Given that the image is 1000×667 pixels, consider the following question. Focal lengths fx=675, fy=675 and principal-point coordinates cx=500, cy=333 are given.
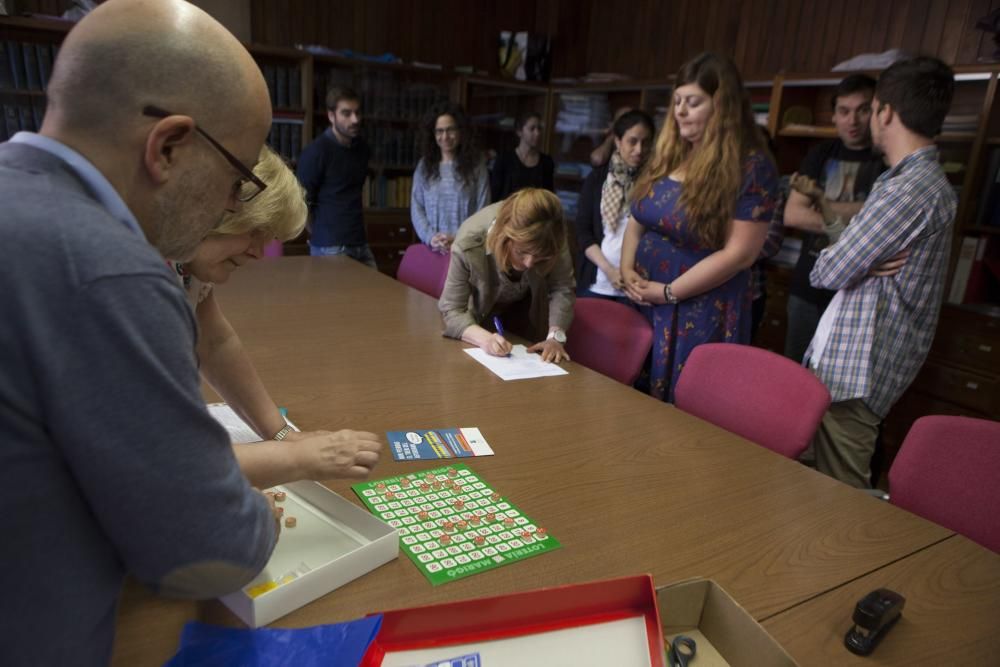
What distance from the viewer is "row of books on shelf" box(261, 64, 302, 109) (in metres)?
4.71

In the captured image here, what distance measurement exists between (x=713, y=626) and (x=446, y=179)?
11.3 ft

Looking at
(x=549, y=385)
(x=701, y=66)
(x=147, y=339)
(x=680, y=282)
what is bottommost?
(x=549, y=385)

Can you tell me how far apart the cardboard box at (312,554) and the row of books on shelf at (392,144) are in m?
4.53

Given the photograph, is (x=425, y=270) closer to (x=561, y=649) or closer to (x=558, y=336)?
(x=558, y=336)

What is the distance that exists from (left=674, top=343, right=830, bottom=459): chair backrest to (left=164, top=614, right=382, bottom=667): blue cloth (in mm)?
1267

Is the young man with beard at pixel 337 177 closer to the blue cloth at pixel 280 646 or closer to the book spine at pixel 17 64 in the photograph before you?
the book spine at pixel 17 64

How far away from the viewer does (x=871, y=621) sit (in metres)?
0.93

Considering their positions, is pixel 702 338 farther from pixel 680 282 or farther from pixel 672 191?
pixel 672 191

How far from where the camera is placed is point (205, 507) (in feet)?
1.97

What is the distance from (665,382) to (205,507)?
82.0 inches

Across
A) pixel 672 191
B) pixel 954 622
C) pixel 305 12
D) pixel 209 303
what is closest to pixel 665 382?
pixel 672 191

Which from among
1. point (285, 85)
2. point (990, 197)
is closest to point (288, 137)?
point (285, 85)

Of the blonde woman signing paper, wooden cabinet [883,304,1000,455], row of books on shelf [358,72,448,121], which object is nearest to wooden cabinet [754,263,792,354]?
wooden cabinet [883,304,1000,455]

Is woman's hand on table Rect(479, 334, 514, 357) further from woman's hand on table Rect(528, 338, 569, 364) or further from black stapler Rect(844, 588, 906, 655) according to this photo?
black stapler Rect(844, 588, 906, 655)
